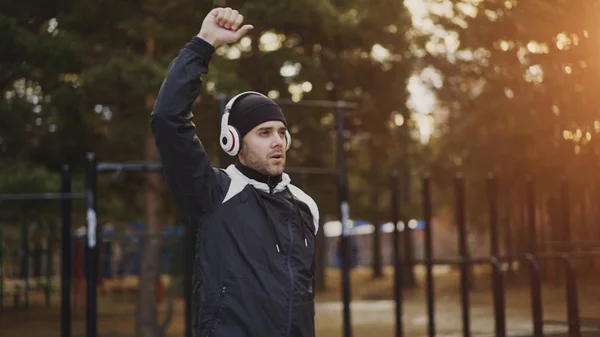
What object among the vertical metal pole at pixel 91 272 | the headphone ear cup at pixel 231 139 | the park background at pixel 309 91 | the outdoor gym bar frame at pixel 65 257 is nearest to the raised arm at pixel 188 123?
the headphone ear cup at pixel 231 139

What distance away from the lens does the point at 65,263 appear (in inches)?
275

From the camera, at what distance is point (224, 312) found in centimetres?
255

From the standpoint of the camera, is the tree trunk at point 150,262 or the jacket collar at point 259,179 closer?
the jacket collar at point 259,179

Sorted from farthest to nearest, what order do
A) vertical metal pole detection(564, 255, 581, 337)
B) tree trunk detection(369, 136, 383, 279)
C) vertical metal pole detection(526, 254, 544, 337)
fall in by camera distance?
tree trunk detection(369, 136, 383, 279) < vertical metal pole detection(564, 255, 581, 337) < vertical metal pole detection(526, 254, 544, 337)

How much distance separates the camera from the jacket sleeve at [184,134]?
98.9 inches

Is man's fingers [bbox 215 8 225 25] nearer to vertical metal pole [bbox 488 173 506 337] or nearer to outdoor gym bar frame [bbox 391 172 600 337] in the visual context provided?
outdoor gym bar frame [bbox 391 172 600 337]

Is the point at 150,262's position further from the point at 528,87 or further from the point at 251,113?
the point at 251,113

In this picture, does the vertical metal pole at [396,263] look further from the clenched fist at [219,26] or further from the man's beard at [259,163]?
the clenched fist at [219,26]

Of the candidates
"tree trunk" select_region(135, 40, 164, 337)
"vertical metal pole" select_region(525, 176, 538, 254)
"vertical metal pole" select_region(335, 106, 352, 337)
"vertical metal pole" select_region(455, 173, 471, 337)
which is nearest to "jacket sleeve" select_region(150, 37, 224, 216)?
"vertical metal pole" select_region(335, 106, 352, 337)

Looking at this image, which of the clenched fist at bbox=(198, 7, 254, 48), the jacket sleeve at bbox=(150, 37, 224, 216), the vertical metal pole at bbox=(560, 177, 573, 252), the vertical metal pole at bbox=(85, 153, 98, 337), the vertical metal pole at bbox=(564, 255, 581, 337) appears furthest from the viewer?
the vertical metal pole at bbox=(560, 177, 573, 252)

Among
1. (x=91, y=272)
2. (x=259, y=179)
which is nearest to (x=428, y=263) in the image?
(x=91, y=272)

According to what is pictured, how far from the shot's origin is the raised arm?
2514 mm

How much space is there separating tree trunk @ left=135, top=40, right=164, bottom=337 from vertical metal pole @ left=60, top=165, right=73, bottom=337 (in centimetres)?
345

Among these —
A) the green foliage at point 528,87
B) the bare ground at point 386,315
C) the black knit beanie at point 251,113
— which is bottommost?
the bare ground at point 386,315
